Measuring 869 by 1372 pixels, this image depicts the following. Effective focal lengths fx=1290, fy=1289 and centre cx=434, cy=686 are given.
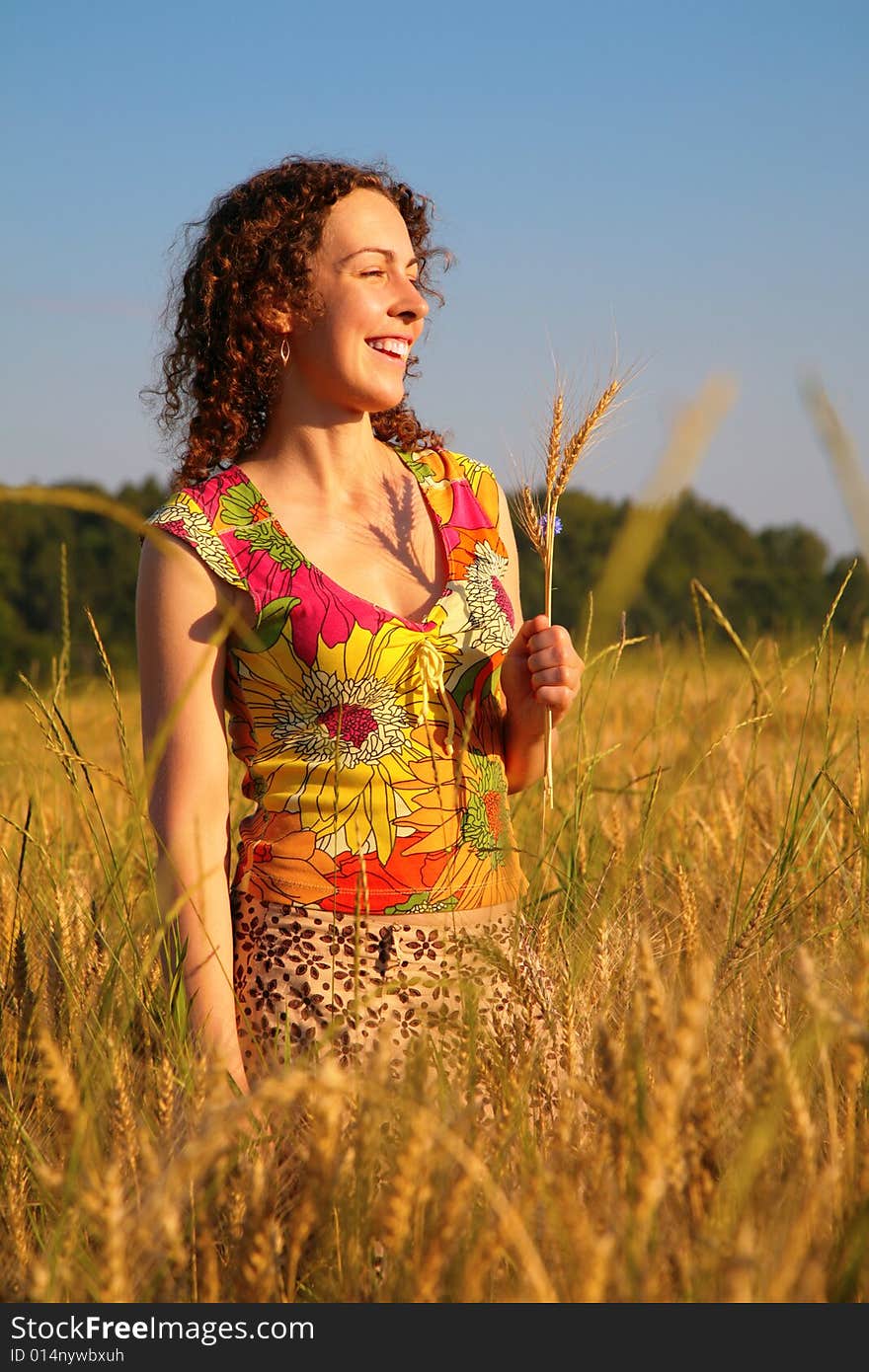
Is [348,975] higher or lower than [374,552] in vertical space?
lower

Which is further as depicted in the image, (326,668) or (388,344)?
(388,344)

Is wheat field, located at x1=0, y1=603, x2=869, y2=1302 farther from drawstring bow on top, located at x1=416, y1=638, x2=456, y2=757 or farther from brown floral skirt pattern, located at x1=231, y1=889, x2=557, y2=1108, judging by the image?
drawstring bow on top, located at x1=416, y1=638, x2=456, y2=757

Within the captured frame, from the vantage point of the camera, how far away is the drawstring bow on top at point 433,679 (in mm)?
1901

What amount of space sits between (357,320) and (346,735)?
26.0 inches

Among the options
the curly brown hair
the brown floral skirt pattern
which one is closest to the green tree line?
the curly brown hair

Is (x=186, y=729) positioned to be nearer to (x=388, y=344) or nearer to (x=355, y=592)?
(x=355, y=592)

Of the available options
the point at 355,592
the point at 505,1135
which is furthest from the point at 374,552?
the point at 505,1135

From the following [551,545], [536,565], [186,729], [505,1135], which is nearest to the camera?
[505,1135]

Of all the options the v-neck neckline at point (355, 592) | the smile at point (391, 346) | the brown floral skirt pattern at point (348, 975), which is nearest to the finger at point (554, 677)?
the v-neck neckline at point (355, 592)

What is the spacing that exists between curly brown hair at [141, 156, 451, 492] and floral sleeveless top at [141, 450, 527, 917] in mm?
239

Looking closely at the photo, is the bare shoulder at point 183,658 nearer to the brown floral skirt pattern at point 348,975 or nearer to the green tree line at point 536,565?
the brown floral skirt pattern at point 348,975

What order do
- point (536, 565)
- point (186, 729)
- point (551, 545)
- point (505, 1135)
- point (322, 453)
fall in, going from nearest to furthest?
point (505, 1135) < point (551, 545) < point (186, 729) < point (322, 453) < point (536, 565)

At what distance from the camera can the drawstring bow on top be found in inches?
74.9

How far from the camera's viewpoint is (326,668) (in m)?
1.91
